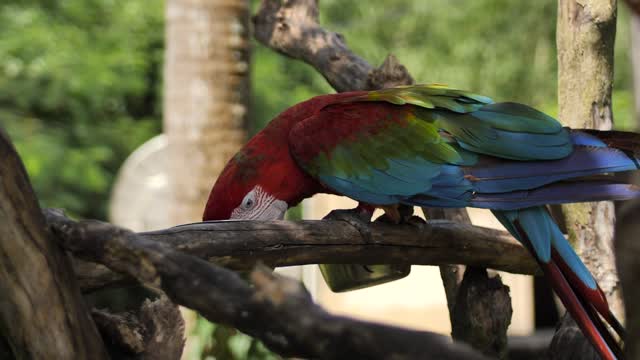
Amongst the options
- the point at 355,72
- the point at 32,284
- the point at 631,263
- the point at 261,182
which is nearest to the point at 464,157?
the point at 261,182

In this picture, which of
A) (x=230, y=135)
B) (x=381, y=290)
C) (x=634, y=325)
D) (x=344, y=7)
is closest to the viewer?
(x=634, y=325)

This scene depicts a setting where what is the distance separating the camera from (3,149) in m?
1.28

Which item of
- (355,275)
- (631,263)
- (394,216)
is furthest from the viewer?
(355,275)

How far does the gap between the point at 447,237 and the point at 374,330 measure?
1.16 m

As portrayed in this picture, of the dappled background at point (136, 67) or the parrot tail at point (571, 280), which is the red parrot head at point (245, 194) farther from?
the dappled background at point (136, 67)

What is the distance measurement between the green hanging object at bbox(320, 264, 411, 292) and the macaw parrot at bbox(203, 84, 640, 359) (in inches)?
10.0

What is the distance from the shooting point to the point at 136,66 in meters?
5.45

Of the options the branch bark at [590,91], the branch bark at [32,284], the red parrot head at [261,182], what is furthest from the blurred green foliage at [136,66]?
the branch bark at [32,284]

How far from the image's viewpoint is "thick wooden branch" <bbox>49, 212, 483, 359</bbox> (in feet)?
3.31

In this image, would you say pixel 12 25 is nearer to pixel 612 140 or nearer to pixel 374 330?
pixel 612 140

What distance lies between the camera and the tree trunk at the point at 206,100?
3.44 metres

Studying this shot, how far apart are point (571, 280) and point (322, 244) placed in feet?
1.71

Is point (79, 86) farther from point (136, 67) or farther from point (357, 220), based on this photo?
point (357, 220)

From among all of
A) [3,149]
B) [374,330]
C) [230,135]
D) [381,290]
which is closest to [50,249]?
[3,149]
